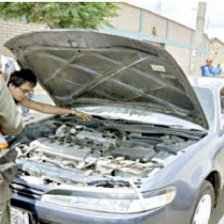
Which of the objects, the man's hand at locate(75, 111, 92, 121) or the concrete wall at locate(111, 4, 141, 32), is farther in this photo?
the concrete wall at locate(111, 4, 141, 32)

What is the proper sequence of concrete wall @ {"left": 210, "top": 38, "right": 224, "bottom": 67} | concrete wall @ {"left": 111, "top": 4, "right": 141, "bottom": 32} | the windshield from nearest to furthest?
the windshield, concrete wall @ {"left": 111, "top": 4, "right": 141, "bottom": 32}, concrete wall @ {"left": 210, "top": 38, "right": 224, "bottom": 67}

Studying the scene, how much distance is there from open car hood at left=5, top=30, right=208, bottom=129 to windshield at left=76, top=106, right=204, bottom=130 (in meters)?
0.06

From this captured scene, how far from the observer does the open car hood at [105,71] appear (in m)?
2.33

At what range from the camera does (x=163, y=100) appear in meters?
3.06

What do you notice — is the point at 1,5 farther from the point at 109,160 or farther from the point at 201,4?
the point at 201,4

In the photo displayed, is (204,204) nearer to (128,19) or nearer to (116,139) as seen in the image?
(116,139)

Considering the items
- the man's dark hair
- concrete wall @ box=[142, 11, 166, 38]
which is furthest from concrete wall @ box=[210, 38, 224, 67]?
the man's dark hair

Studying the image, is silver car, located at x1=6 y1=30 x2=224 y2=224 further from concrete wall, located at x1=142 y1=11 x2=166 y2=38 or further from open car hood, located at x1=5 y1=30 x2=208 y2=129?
concrete wall, located at x1=142 y1=11 x2=166 y2=38

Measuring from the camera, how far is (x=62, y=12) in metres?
4.55

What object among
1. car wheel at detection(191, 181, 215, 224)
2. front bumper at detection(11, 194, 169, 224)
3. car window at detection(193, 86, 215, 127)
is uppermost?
car window at detection(193, 86, 215, 127)

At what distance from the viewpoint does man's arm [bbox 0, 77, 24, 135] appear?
1.70 m

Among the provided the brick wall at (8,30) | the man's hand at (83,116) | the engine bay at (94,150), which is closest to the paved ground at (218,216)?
the engine bay at (94,150)

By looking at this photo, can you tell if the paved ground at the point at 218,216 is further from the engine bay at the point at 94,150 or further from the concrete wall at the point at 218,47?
the concrete wall at the point at 218,47

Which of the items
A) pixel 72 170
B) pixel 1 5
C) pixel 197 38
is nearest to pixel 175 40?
pixel 197 38
